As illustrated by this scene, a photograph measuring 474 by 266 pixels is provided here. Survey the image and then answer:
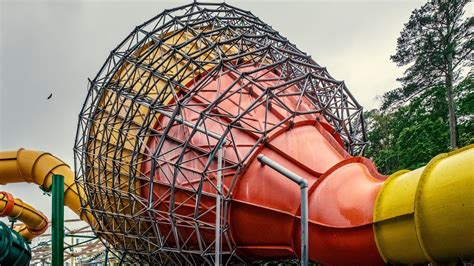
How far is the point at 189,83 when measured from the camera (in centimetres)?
1430

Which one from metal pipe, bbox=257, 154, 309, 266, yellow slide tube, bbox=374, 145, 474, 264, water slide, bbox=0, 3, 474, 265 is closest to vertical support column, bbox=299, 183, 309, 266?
metal pipe, bbox=257, 154, 309, 266

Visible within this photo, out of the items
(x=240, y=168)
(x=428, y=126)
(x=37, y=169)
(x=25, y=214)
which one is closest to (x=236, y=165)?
(x=240, y=168)

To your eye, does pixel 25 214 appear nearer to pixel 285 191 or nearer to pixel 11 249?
pixel 11 249

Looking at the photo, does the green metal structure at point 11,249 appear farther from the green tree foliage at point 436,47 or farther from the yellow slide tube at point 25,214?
the green tree foliage at point 436,47

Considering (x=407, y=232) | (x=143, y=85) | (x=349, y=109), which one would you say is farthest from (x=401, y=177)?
→ (x=143, y=85)

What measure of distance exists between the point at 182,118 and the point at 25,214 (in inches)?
627

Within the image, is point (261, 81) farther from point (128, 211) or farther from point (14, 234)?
point (14, 234)

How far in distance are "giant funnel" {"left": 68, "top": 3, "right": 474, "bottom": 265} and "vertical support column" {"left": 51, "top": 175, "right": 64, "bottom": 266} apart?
114 centimetres

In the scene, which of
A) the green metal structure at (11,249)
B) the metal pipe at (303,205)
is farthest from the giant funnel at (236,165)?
the green metal structure at (11,249)

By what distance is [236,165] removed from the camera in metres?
11.4

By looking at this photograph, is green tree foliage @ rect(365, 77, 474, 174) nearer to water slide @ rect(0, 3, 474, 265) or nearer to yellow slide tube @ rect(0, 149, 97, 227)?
water slide @ rect(0, 3, 474, 265)

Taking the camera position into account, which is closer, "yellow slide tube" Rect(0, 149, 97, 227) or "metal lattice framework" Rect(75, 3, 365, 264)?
"metal lattice framework" Rect(75, 3, 365, 264)

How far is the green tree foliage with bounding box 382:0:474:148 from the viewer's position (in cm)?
3159

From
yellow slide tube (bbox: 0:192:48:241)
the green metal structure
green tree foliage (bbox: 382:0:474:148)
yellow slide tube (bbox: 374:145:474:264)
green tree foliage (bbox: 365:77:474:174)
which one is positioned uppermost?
green tree foliage (bbox: 382:0:474:148)
